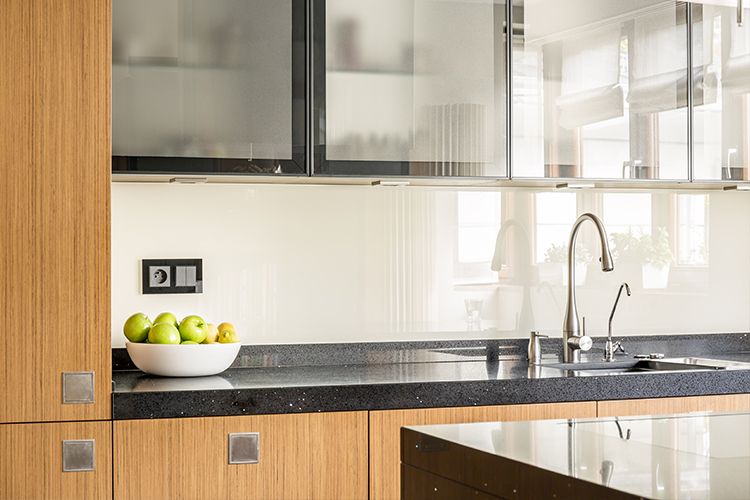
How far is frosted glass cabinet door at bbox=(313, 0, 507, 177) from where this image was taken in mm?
2947

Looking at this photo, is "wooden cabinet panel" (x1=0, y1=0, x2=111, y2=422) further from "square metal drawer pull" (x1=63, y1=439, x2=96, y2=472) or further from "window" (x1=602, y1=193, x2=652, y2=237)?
"window" (x1=602, y1=193, x2=652, y2=237)

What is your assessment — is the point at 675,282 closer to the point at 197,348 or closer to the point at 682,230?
the point at 682,230

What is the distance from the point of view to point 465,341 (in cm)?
342

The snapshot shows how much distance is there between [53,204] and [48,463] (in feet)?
2.10

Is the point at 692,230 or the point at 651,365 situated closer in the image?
the point at 651,365

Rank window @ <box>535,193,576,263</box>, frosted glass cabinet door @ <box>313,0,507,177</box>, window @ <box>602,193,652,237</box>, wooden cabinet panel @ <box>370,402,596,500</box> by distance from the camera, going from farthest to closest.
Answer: window @ <box>602,193,652,237</box> → window @ <box>535,193,576,263</box> → frosted glass cabinet door @ <box>313,0,507,177</box> → wooden cabinet panel @ <box>370,402,596,500</box>

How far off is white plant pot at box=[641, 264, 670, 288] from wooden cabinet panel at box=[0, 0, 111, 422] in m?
1.99

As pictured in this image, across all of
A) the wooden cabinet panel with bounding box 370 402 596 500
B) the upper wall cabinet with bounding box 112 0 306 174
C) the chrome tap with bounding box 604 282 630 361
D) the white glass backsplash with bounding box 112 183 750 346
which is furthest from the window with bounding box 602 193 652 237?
the upper wall cabinet with bounding box 112 0 306 174

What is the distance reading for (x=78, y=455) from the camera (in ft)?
8.15

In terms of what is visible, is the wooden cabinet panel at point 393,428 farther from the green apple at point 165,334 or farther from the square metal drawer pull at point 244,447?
the green apple at point 165,334

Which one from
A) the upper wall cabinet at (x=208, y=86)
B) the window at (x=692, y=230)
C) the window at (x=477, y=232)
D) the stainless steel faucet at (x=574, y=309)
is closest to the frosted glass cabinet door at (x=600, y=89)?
the stainless steel faucet at (x=574, y=309)

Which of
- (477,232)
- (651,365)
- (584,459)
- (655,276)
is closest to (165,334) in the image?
(477,232)

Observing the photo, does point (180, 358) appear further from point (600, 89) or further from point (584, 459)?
point (584, 459)

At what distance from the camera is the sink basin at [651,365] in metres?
3.27
